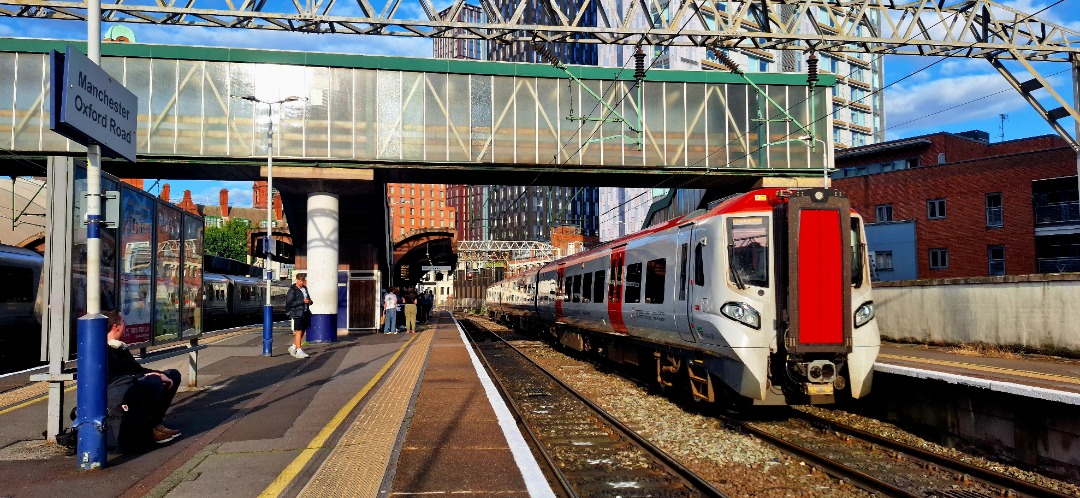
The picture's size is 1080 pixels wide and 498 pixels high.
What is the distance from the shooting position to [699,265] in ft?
33.7

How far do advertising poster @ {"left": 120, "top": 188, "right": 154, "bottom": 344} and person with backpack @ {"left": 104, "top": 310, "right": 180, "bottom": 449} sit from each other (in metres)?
1.51

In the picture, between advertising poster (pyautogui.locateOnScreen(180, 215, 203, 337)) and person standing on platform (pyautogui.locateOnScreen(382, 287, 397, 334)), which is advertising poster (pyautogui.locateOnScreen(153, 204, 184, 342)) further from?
person standing on platform (pyautogui.locateOnScreen(382, 287, 397, 334))

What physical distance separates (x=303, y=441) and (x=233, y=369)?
25.5 ft

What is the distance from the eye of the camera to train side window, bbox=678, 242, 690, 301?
10.8 meters

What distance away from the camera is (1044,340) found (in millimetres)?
14031

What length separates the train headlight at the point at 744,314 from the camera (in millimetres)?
9227

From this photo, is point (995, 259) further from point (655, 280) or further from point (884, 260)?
point (655, 280)

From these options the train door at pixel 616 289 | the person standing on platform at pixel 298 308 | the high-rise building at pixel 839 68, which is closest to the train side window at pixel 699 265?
the train door at pixel 616 289

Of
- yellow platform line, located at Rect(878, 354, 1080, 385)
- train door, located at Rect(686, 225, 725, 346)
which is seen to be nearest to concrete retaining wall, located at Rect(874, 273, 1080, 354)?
yellow platform line, located at Rect(878, 354, 1080, 385)

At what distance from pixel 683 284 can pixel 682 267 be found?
256 mm

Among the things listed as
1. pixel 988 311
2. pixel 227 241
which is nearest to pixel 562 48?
pixel 227 241

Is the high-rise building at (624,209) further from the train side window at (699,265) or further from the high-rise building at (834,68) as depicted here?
the train side window at (699,265)

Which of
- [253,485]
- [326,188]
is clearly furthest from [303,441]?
[326,188]

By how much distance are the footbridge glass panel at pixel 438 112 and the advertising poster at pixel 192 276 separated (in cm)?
1187
